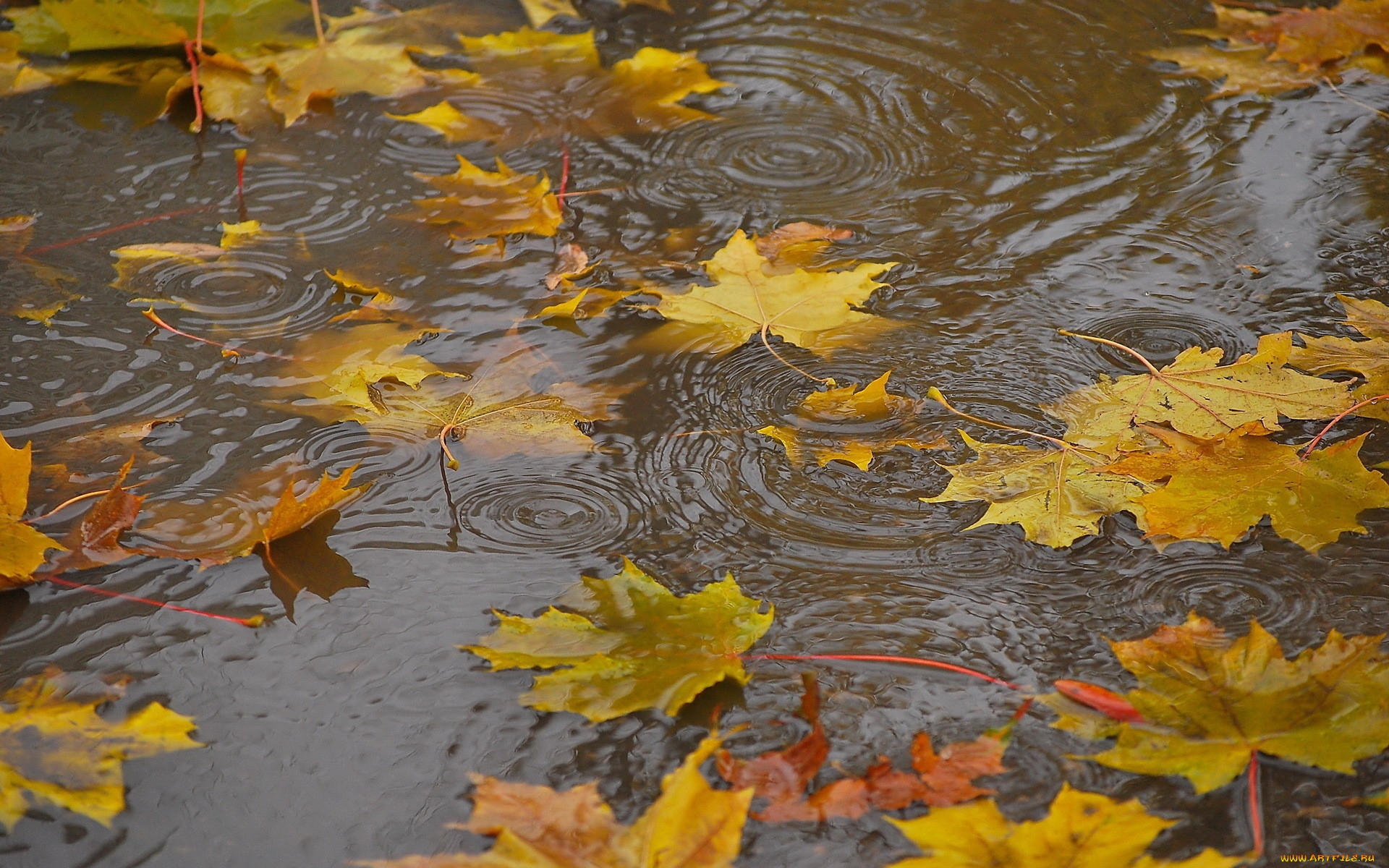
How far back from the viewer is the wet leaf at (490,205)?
2062mm

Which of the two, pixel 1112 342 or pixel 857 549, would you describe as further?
pixel 1112 342

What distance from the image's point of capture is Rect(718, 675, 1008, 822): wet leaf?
3.59ft

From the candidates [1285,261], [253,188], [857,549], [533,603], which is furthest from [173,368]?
[1285,261]

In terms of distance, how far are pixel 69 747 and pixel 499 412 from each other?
0.71 metres

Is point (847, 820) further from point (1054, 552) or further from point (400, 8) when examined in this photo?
point (400, 8)

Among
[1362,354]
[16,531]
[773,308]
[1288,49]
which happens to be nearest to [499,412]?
[773,308]

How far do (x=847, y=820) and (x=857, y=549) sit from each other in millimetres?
403

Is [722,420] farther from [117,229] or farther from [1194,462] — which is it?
[117,229]

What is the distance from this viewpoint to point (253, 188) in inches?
86.9

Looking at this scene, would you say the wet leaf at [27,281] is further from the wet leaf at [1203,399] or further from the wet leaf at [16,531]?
the wet leaf at [1203,399]

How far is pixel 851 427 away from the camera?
5.24 ft

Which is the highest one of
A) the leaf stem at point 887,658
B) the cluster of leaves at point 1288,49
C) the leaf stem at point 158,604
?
the cluster of leaves at point 1288,49

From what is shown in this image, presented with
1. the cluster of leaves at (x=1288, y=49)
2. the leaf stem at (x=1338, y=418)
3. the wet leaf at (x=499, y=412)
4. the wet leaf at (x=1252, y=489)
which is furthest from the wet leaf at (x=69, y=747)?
the cluster of leaves at (x=1288, y=49)

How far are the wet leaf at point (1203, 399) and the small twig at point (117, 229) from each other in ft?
5.58
